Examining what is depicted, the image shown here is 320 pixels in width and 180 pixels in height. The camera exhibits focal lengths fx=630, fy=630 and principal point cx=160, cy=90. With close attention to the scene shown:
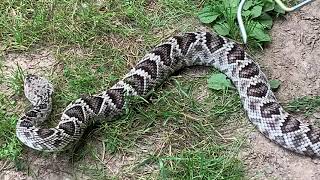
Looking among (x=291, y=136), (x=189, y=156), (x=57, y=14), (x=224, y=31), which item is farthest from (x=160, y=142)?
(x=57, y=14)

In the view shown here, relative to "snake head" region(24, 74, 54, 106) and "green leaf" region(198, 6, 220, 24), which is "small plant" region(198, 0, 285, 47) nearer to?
"green leaf" region(198, 6, 220, 24)

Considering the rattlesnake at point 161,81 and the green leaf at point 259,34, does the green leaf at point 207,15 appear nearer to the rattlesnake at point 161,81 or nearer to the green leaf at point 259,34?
the rattlesnake at point 161,81

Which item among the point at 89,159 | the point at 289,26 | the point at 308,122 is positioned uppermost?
the point at 289,26

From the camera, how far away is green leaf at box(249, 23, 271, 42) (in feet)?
20.9

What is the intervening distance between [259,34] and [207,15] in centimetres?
62

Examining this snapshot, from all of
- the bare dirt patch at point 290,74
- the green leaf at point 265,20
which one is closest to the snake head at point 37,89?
the bare dirt patch at point 290,74

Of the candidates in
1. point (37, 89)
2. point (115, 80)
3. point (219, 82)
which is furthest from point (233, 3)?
point (37, 89)

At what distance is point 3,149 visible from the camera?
5.51 m

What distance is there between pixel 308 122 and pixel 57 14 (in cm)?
287

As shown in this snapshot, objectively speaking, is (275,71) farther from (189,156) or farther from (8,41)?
(8,41)

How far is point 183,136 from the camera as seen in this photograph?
5668 mm

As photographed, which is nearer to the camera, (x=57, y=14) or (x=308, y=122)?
(x=308, y=122)

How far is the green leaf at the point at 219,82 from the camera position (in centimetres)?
609

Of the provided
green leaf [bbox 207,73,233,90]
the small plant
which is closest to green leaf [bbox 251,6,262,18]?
the small plant
